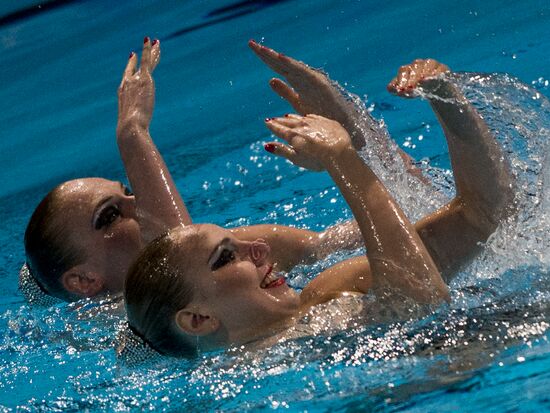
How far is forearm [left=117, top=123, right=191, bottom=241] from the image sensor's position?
3236 mm

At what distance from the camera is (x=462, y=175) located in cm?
280

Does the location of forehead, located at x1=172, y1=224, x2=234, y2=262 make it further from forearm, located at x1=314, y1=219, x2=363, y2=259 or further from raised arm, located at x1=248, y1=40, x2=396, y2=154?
forearm, located at x1=314, y1=219, x2=363, y2=259

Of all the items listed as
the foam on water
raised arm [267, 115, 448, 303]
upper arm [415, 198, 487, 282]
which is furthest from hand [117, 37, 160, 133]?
upper arm [415, 198, 487, 282]

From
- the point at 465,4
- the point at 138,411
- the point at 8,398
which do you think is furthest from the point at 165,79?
the point at 138,411

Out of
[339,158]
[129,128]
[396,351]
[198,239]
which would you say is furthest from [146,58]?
[396,351]

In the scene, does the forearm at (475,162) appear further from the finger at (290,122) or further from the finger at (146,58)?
the finger at (146,58)

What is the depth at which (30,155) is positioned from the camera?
18.2ft

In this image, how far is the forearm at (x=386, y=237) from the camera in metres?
2.53

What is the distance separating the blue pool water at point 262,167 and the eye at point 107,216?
300 mm

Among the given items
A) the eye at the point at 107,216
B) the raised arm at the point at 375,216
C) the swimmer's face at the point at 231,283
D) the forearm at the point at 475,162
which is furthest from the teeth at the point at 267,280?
the eye at the point at 107,216

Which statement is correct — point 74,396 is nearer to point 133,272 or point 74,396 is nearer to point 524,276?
point 133,272

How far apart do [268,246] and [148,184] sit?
61 cm

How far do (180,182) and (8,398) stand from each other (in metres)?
1.74

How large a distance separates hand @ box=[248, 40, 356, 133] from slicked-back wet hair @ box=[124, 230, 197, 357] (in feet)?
2.05
